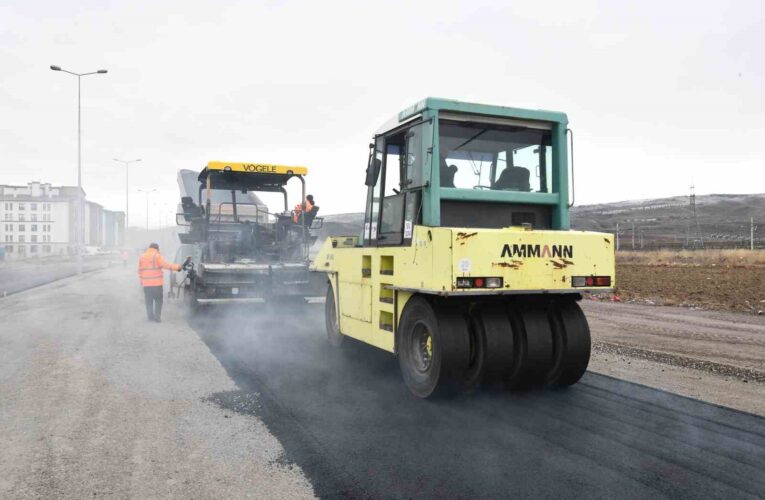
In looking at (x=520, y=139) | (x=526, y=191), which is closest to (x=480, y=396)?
(x=526, y=191)

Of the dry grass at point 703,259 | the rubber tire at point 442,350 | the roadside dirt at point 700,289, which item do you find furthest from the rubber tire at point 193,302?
the dry grass at point 703,259

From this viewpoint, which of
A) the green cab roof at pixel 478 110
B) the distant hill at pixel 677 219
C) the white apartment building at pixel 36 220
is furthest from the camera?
the white apartment building at pixel 36 220

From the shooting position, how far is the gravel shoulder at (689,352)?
5754 mm

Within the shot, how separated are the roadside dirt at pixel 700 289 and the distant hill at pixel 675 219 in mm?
A: 27484

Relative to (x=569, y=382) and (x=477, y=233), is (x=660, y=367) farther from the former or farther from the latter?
(x=477, y=233)

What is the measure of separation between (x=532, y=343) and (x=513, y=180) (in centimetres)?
157

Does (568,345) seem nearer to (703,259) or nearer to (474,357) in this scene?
(474,357)

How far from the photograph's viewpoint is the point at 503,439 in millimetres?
4305

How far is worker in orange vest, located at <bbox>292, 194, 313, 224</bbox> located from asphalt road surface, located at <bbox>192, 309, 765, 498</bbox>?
18.2 feet

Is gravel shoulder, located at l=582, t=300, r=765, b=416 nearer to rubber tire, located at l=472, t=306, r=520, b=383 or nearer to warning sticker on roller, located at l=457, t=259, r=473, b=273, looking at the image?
rubber tire, located at l=472, t=306, r=520, b=383

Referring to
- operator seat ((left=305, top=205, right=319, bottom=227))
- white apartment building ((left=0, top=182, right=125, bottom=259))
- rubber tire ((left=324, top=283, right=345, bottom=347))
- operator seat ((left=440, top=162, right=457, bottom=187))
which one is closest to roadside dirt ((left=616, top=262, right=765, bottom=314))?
operator seat ((left=305, top=205, right=319, bottom=227))

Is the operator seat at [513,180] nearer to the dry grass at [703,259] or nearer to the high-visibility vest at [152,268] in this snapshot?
the high-visibility vest at [152,268]

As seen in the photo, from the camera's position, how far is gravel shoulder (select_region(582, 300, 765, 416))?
5.75 m

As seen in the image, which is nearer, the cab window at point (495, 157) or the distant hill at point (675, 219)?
the cab window at point (495, 157)
